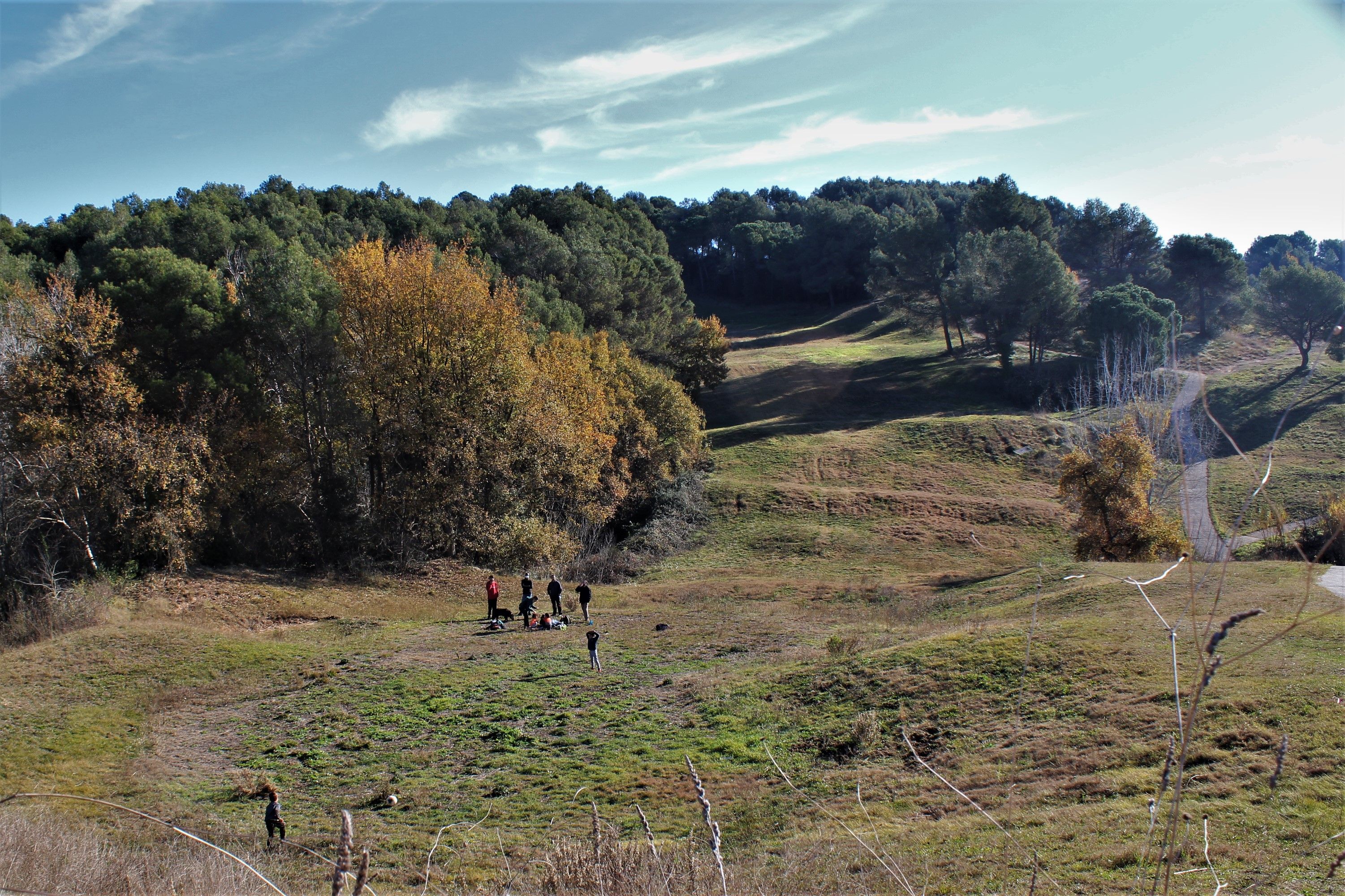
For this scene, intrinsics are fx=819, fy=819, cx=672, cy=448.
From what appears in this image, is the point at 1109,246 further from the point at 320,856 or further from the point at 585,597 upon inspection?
the point at 320,856

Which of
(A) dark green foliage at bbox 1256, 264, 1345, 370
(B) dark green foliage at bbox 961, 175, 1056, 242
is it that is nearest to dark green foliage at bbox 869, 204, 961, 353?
(B) dark green foliage at bbox 961, 175, 1056, 242

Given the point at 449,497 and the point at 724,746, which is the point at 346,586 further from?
the point at 724,746

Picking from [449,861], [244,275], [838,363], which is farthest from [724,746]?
[838,363]

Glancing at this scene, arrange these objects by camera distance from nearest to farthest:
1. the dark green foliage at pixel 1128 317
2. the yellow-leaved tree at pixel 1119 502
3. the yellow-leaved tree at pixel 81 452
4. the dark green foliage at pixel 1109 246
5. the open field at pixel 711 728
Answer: the open field at pixel 711 728, the yellow-leaved tree at pixel 81 452, the yellow-leaved tree at pixel 1119 502, the dark green foliage at pixel 1128 317, the dark green foliage at pixel 1109 246

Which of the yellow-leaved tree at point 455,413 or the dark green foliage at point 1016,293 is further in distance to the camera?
the dark green foliage at point 1016,293

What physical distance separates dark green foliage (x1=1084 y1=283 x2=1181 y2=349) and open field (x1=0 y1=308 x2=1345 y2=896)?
34146mm

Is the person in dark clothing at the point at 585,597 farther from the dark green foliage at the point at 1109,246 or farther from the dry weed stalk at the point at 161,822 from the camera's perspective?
the dark green foliage at the point at 1109,246

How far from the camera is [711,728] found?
15.5 m

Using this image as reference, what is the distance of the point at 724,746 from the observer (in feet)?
47.2

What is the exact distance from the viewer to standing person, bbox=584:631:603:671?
63.3 feet

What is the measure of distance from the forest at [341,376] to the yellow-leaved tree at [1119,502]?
995 cm

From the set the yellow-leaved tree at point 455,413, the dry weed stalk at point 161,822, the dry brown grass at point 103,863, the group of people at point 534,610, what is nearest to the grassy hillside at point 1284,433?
the group of people at point 534,610

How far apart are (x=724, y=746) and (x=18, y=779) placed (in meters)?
11.8

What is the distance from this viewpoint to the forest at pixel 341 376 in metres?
24.0
